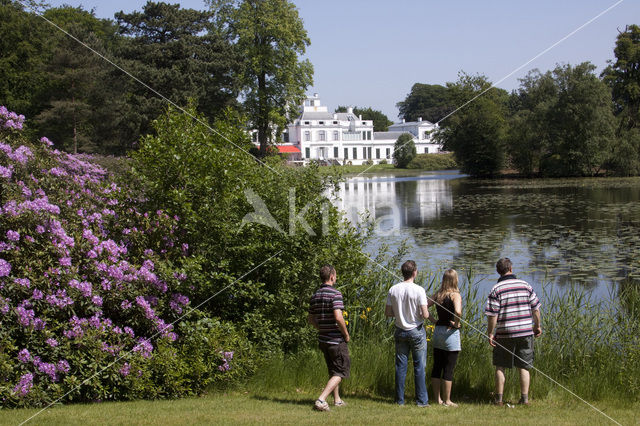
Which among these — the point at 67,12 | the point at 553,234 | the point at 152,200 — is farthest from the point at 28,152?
the point at 67,12

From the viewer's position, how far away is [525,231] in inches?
863

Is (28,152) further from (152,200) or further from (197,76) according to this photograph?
(197,76)

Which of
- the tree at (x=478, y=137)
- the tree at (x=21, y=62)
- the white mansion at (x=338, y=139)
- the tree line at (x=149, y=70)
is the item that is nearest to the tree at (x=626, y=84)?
the tree at (x=478, y=137)

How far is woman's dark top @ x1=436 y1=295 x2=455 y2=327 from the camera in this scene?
6371 millimetres

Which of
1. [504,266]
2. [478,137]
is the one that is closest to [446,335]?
[504,266]

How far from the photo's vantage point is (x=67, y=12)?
54750 millimetres

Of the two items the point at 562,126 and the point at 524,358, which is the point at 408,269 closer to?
the point at 524,358

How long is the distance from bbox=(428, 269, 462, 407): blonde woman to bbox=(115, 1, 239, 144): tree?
31713 millimetres

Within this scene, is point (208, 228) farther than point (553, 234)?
No

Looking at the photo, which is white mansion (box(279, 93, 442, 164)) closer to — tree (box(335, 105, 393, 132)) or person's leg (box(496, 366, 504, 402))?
tree (box(335, 105, 393, 132))

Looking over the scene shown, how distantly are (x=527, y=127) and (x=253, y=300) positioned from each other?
177ft

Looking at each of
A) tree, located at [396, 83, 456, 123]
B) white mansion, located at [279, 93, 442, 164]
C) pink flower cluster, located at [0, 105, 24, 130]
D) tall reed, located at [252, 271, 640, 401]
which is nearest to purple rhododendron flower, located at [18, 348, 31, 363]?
tall reed, located at [252, 271, 640, 401]

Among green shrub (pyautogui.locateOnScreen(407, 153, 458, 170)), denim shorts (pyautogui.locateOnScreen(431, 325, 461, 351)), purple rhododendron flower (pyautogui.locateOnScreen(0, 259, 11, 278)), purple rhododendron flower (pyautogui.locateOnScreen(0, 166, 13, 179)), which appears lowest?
denim shorts (pyautogui.locateOnScreen(431, 325, 461, 351))

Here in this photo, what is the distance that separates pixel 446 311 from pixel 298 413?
5.72 feet
